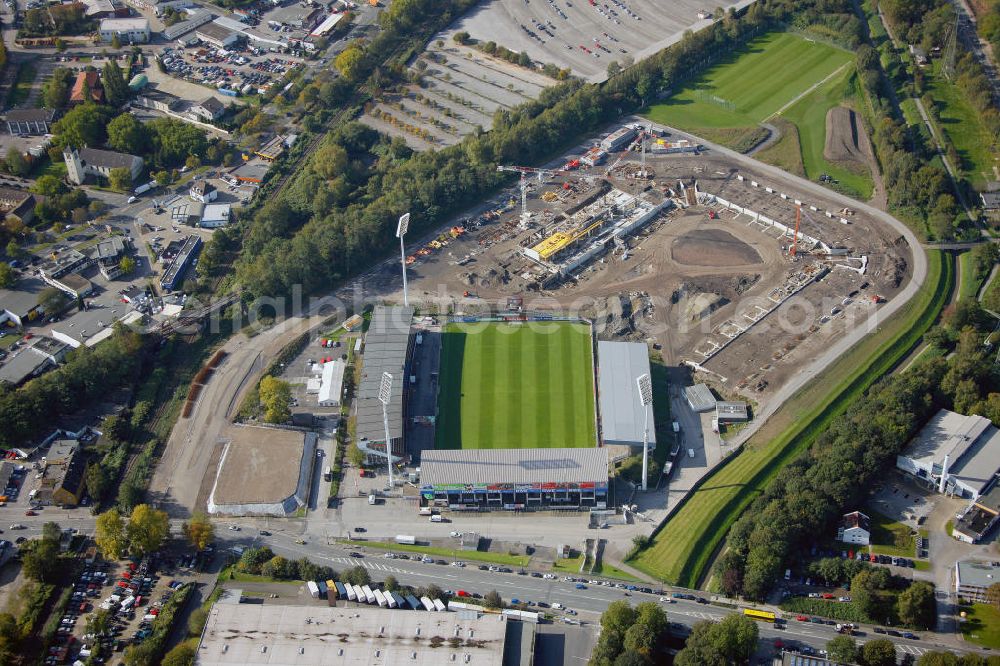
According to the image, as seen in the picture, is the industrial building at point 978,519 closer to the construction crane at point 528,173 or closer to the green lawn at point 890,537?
the green lawn at point 890,537

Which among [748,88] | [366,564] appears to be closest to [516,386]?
[366,564]

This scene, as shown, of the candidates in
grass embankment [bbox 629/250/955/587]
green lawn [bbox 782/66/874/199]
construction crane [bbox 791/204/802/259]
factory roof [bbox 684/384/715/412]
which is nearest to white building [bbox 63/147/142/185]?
factory roof [bbox 684/384/715/412]

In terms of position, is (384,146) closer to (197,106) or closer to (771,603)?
(197,106)

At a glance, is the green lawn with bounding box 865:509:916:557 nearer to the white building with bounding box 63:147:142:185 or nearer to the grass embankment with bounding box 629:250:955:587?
the grass embankment with bounding box 629:250:955:587

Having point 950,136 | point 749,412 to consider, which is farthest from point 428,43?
point 749,412

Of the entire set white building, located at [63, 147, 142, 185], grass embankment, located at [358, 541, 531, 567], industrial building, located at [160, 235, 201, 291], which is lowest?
grass embankment, located at [358, 541, 531, 567]
